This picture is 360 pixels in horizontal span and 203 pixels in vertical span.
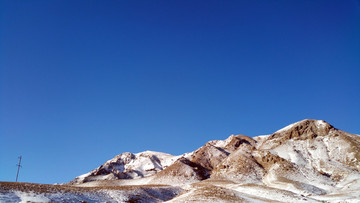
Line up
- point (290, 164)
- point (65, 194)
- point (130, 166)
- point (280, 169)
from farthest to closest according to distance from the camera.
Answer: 1. point (130, 166)
2. point (290, 164)
3. point (280, 169)
4. point (65, 194)

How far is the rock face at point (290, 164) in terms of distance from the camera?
78375mm

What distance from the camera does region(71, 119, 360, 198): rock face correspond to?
3086 inches

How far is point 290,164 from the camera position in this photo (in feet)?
300

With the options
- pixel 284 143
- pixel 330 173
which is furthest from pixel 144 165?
pixel 330 173

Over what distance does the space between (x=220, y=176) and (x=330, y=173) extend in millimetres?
36192

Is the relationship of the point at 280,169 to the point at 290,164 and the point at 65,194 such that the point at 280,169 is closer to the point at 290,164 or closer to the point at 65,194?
the point at 290,164

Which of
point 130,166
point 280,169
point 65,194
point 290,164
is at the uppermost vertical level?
point 130,166

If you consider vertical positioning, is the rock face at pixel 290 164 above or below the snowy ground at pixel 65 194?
above

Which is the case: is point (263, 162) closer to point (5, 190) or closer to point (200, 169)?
point (200, 169)

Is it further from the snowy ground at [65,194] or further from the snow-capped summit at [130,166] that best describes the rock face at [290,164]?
the snowy ground at [65,194]

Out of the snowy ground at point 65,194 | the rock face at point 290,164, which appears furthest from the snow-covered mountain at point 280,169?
the snowy ground at point 65,194

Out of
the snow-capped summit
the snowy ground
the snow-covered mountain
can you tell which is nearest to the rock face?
the snow-covered mountain

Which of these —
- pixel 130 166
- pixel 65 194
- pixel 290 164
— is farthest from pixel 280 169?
A: pixel 130 166

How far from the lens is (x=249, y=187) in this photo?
60844 millimetres
